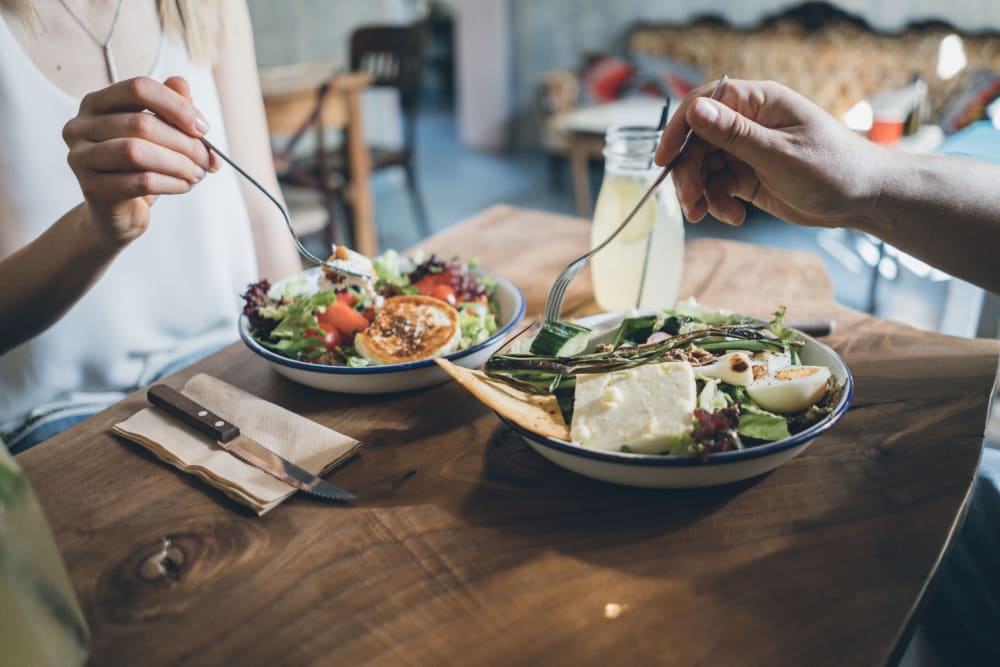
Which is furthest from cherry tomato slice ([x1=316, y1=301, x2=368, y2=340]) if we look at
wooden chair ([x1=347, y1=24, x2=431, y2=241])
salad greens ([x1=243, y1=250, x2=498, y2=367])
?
wooden chair ([x1=347, y1=24, x2=431, y2=241])

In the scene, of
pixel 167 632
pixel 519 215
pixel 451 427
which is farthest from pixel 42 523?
pixel 519 215

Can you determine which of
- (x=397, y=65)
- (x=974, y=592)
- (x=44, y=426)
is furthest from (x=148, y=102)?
(x=397, y=65)

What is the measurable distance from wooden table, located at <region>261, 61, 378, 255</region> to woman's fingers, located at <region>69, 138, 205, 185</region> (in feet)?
7.12

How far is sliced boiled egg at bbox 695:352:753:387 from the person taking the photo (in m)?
0.80

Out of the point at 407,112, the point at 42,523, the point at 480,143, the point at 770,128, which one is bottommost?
the point at 480,143

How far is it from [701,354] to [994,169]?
1.71 ft

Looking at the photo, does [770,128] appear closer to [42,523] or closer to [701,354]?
[701,354]

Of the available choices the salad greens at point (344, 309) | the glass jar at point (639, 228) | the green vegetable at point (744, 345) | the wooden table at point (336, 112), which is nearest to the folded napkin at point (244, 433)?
the salad greens at point (344, 309)

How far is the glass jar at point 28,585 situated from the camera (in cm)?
49

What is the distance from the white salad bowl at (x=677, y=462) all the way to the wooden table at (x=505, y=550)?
0.11 ft

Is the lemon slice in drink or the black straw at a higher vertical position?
the black straw

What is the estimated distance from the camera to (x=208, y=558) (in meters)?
0.70

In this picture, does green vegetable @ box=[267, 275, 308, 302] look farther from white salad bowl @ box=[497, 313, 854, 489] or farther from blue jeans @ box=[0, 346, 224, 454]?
white salad bowl @ box=[497, 313, 854, 489]

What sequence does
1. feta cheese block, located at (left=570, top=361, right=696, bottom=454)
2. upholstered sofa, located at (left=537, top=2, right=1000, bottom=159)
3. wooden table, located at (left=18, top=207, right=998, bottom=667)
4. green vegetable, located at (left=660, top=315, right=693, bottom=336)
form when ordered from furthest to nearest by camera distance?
1. upholstered sofa, located at (left=537, top=2, right=1000, bottom=159)
2. green vegetable, located at (left=660, top=315, right=693, bottom=336)
3. feta cheese block, located at (left=570, top=361, right=696, bottom=454)
4. wooden table, located at (left=18, top=207, right=998, bottom=667)
